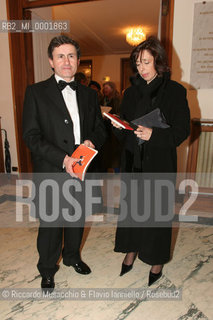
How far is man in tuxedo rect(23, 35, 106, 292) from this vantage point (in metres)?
1.50

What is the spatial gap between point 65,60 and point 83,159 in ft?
1.96

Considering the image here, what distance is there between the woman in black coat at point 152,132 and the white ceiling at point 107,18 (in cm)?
390

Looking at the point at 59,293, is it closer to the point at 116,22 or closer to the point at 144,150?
the point at 144,150

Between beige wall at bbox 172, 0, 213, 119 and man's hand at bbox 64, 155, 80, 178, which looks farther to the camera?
beige wall at bbox 172, 0, 213, 119

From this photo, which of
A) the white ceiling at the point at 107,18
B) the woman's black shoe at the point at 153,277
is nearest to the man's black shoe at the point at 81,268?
the woman's black shoe at the point at 153,277

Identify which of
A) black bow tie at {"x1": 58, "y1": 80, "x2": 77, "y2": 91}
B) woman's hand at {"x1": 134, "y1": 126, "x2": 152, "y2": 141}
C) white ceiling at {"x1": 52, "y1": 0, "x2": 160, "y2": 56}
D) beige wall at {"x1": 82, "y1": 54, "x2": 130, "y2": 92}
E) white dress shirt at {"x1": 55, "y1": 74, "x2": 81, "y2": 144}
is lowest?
woman's hand at {"x1": 134, "y1": 126, "x2": 152, "y2": 141}

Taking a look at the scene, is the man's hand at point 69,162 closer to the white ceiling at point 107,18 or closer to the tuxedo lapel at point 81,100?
the tuxedo lapel at point 81,100

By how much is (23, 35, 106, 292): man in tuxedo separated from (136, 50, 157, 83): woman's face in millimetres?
377

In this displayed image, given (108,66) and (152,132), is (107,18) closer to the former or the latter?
(108,66)

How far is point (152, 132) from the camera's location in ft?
4.89

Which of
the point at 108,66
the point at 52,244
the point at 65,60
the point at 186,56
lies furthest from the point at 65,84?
the point at 108,66

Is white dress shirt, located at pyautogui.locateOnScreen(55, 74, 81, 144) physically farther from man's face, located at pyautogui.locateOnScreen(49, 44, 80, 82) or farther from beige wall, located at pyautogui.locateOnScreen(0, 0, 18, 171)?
beige wall, located at pyautogui.locateOnScreen(0, 0, 18, 171)

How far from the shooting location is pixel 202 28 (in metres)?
2.71

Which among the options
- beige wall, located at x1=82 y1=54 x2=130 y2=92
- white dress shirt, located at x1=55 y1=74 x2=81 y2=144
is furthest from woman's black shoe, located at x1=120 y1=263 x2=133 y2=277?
beige wall, located at x1=82 y1=54 x2=130 y2=92
